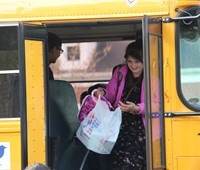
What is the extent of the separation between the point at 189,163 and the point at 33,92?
130 cm

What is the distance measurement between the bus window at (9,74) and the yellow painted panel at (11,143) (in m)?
0.09

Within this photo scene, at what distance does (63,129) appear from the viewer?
14.7ft

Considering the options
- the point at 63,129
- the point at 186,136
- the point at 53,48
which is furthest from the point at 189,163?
the point at 53,48

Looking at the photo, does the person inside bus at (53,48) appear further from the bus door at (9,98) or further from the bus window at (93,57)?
the bus window at (93,57)

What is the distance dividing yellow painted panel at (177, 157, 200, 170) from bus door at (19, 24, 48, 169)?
1.04 m

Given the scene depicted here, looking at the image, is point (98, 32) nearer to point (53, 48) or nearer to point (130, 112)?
point (53, 48)

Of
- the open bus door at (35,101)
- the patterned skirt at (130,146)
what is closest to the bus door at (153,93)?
the patterned skirt at (130,146)

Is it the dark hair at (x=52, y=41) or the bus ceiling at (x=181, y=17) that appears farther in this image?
the dark hair at (x=52, y=41)

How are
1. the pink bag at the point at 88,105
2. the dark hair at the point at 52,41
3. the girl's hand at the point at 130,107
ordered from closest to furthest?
the girl's hand at the point at 130,107 → the pink bag at the point at 88,105 → the dark hair at the point at 52,41

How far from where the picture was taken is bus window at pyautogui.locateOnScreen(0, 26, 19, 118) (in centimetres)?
389

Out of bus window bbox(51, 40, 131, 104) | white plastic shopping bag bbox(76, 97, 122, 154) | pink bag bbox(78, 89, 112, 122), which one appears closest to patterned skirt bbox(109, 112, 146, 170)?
white plastic shopping bag bbox(76, 97, 122, 154)

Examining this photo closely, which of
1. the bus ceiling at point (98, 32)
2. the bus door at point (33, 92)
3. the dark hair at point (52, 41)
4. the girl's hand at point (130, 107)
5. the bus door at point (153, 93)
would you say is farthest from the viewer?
the bus ceiling at point (98, 32)

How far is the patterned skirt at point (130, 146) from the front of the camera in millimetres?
4281

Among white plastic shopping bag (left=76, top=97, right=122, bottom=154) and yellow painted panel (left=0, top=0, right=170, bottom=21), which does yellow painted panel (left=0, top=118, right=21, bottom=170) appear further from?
yellow painted panel (left=0, top=0, right=170, bottom=21)
